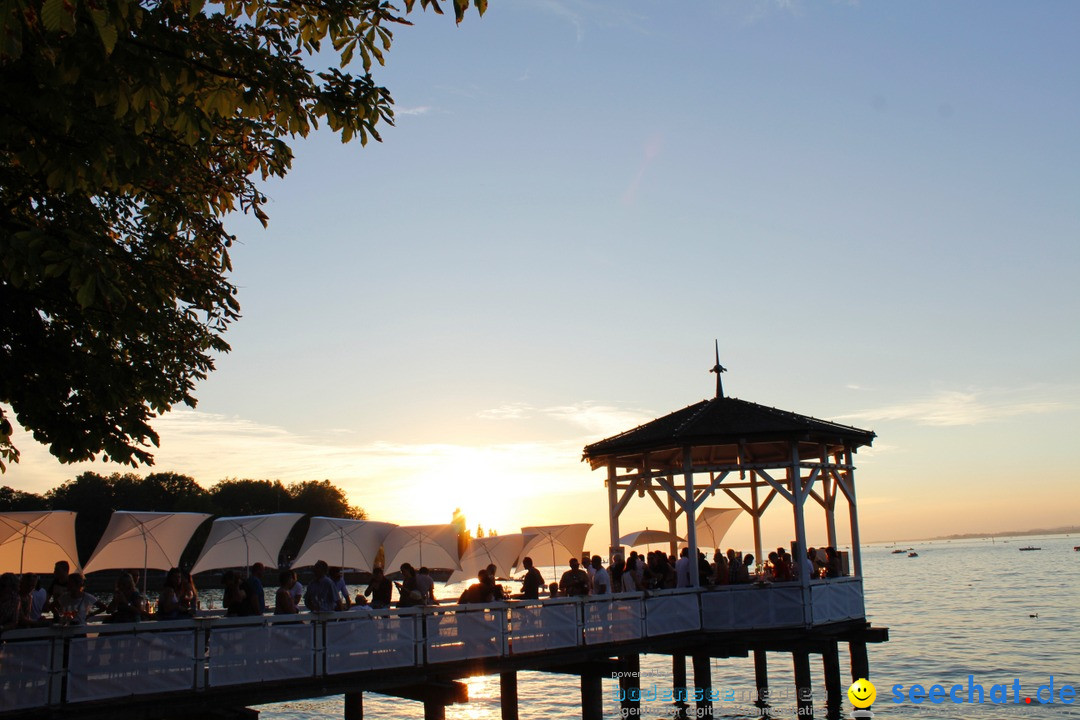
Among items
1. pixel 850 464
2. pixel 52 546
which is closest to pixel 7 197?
pixel 52 546

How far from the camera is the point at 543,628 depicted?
15.5 m

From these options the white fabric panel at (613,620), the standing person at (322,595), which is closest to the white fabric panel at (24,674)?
the standing person at (322,595)

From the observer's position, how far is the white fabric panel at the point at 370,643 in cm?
1282

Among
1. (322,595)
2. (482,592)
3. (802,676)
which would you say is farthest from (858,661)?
(322,595)

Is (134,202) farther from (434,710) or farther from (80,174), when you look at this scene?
(434,710)

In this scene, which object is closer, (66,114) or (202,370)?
(66,114)

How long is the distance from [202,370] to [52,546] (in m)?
8.42

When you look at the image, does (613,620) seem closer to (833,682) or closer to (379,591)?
(379,591)

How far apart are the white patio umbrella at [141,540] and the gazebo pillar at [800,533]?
13559mm

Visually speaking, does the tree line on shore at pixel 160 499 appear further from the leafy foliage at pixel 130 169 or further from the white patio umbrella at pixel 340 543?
the leafy foliage at pixel 130 169

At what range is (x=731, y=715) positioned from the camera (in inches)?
1059

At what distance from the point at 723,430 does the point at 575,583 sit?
424 cm

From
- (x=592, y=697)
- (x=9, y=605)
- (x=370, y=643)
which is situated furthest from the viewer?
(x=592, y=697)

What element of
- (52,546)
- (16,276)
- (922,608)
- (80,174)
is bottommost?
(922,608)
